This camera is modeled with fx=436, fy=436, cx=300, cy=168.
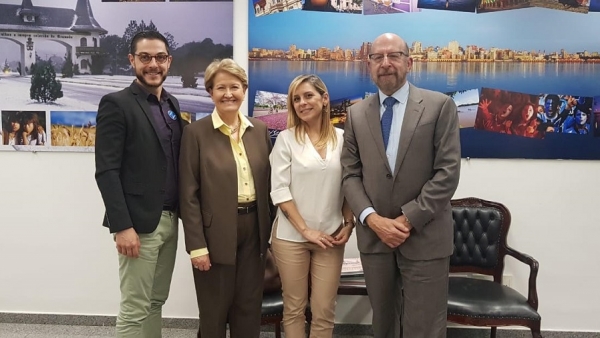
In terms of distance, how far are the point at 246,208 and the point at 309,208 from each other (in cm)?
29

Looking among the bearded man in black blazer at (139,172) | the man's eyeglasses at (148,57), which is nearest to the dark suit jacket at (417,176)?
the bearded man in black blazer at (139,172)

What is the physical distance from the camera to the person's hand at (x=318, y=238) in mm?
1985

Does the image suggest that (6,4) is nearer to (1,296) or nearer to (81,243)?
(81,243)

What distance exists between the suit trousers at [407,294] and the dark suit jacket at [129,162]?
985mm

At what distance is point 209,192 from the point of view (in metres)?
1.95

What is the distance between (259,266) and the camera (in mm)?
2086

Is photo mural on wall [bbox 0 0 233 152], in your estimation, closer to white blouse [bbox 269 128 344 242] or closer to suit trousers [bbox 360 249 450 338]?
white blouse [bbox 269 128 344 242]

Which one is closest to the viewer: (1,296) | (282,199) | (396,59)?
(396,59)

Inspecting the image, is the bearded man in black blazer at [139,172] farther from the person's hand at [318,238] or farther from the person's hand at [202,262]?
the person's hand at [318,238]

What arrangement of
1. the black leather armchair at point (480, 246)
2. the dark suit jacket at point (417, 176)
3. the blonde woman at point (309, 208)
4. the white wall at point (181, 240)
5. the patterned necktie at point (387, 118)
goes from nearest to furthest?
the dark suit jacket at point (417, 176), the patterned necktie at point (387, 118), the blonde woman at point (309, 208), the black leather armchair at point (480, 246), the white wall at point (181, 240)

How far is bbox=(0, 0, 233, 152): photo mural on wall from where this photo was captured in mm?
2877

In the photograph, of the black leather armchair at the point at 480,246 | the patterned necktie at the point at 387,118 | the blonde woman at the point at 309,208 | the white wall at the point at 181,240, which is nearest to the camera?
the patterned necktie at the point at 387,118

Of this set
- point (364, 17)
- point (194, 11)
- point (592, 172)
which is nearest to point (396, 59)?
point (364, 17)

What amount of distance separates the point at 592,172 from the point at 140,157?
2717mm
